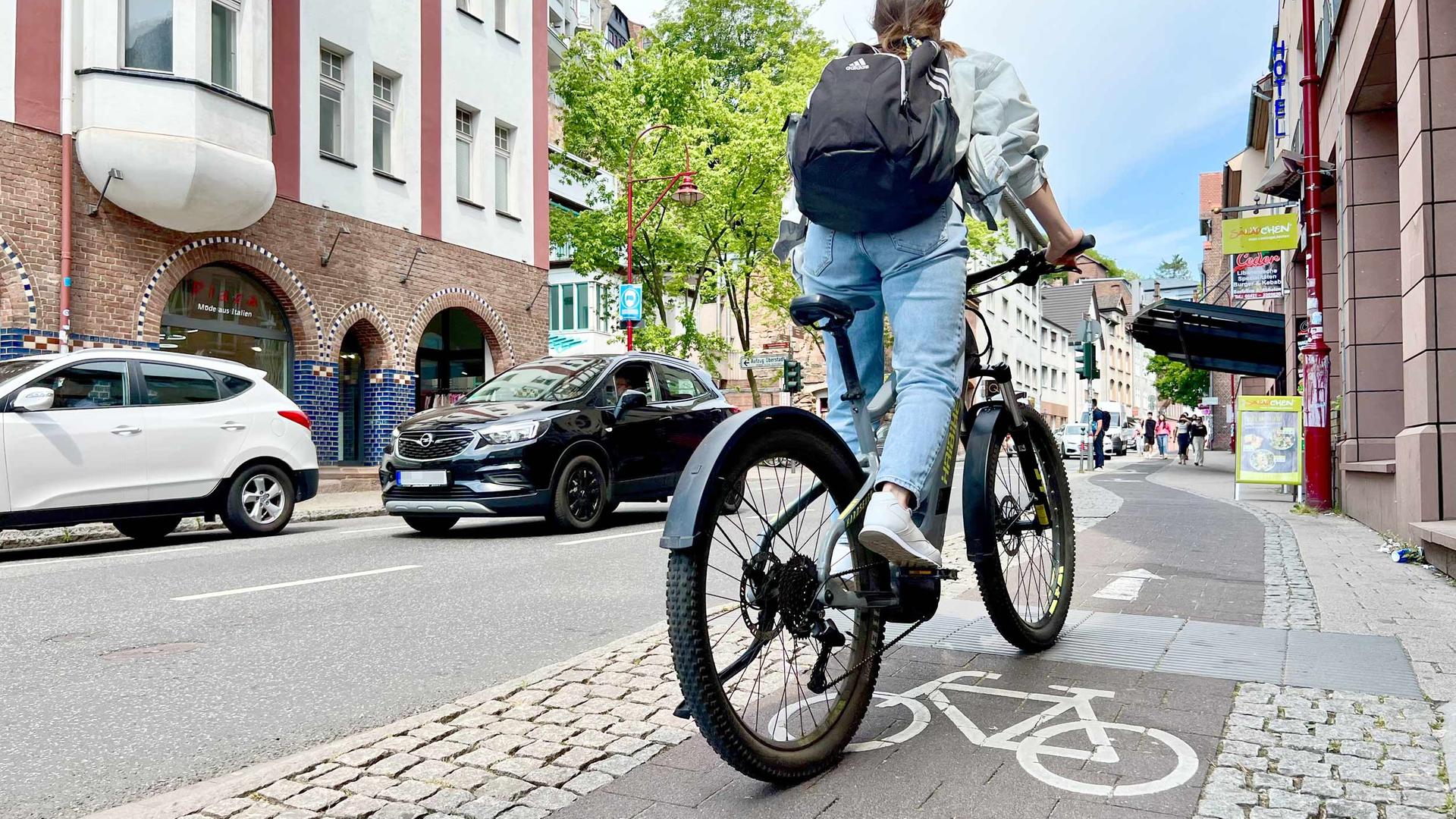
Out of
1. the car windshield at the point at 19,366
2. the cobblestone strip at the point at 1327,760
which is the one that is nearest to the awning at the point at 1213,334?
the car windshield at the point at 19,366

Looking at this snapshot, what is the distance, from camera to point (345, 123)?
19094mm

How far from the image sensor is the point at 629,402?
35.4 ft

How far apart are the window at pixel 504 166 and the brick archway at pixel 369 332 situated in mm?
4530

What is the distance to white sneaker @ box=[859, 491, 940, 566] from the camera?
283 centimetres

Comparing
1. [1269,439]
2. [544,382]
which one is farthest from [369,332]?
[1269,439]

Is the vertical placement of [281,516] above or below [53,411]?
below

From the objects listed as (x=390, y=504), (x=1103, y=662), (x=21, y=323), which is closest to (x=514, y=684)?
(x=1103, y=662)

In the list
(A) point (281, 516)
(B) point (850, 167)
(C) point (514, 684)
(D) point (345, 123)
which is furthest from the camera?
(D) point (345, 123)

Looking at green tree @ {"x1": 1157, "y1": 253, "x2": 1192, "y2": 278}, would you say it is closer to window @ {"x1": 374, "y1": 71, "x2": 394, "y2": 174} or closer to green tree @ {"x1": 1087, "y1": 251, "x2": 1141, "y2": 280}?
green tree @ {"x1": 1087, "y1": 251, "x2": 1141, "y2": 280}

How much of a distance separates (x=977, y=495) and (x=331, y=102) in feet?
59.1

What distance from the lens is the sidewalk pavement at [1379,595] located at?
4.06m

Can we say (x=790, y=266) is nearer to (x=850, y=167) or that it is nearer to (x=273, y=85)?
(x=850, y=167)

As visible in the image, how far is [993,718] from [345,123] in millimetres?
18408

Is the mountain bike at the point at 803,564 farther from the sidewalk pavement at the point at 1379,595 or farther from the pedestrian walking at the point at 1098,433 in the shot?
the pedestrian walking at the point at 1098,433
